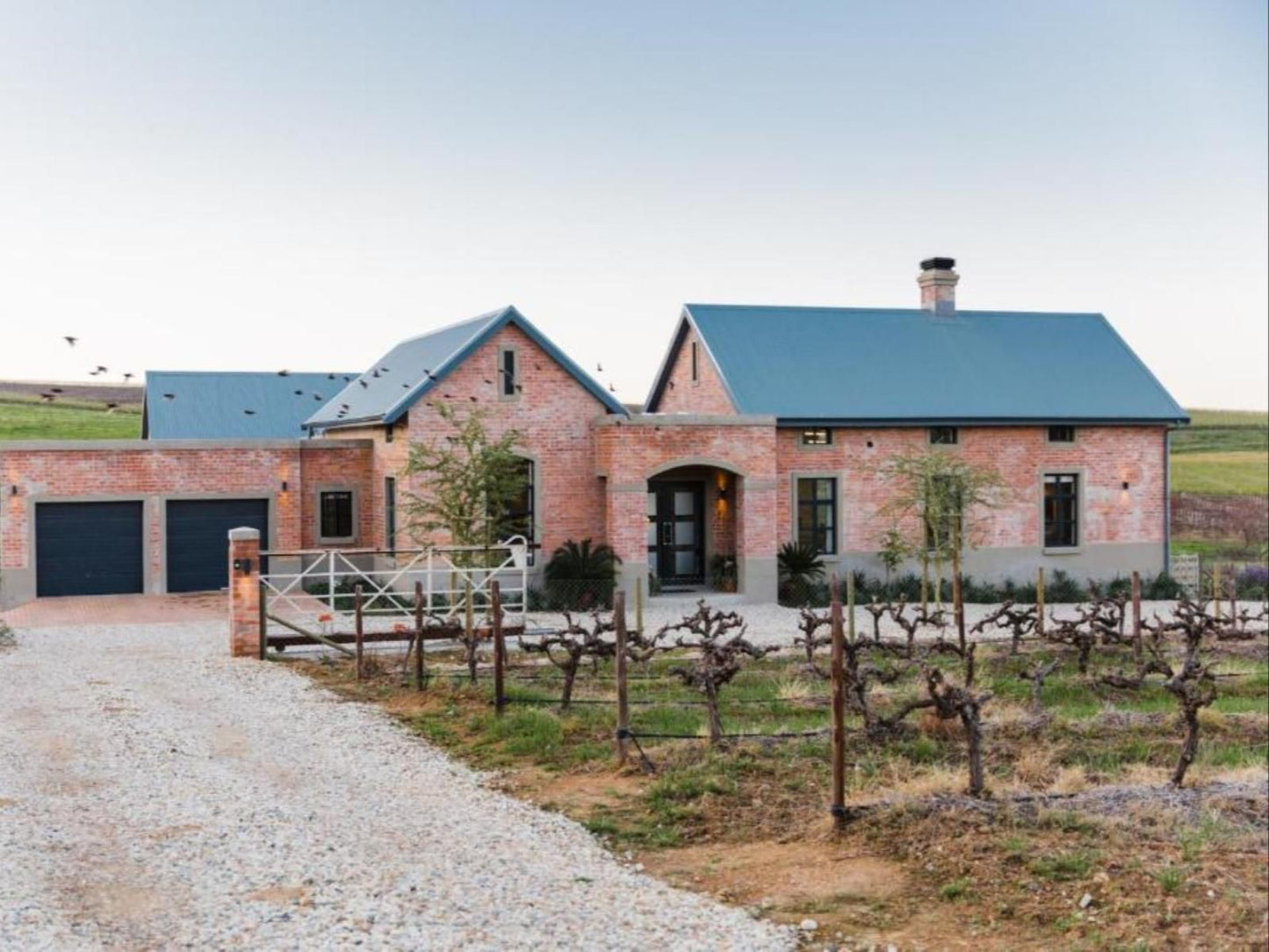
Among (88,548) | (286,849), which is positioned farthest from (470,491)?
(286,849)

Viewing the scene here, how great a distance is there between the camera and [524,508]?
92.8ft

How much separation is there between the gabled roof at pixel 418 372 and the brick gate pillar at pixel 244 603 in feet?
26.5

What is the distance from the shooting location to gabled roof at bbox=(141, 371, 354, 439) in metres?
38.8

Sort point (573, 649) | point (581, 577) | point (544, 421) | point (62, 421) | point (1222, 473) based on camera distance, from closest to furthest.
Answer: point (573, 649)
point (581, 577)
point (544, 421)
point (1222, 473)
point (62, 421)

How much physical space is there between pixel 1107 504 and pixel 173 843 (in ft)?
85.7

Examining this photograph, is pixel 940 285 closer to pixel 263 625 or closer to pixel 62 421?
pixel 263 625

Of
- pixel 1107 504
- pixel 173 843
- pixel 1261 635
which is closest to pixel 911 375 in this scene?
pixel 1107 504

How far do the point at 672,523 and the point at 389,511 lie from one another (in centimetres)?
620

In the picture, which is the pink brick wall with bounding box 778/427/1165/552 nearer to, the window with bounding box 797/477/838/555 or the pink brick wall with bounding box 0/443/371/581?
the window with bounding box 797/477/838/555

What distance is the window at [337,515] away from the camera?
3161 cm

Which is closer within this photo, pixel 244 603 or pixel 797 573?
pixel 244 603

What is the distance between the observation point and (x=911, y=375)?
31.6 m

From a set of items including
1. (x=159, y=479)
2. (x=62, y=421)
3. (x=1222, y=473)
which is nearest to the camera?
(x=159, y=479)

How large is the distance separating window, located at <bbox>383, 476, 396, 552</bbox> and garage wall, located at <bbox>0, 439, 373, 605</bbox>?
4.42 feet
